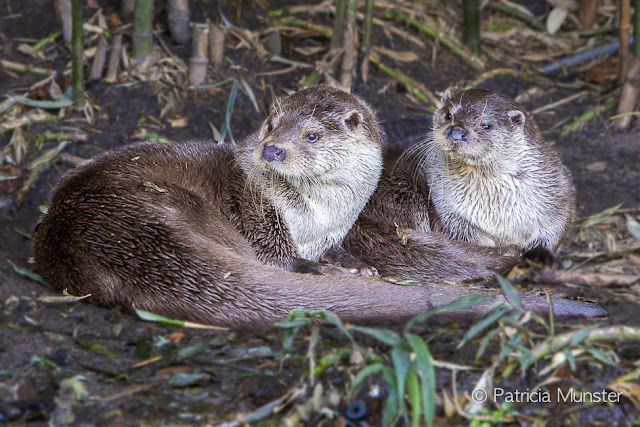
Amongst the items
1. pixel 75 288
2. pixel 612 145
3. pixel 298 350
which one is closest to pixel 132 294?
pixel 75 288

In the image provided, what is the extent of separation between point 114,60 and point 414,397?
2413 mm

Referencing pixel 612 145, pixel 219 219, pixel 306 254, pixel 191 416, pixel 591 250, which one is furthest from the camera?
pixel 612 145

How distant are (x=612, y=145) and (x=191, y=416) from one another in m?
2.53

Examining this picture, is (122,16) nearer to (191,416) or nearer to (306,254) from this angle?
(306,254)

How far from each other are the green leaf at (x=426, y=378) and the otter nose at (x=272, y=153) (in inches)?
37.4

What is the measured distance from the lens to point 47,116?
352 cm

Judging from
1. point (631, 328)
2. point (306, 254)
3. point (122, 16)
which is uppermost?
point (122, 16)

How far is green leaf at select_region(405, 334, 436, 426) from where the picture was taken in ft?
5.57

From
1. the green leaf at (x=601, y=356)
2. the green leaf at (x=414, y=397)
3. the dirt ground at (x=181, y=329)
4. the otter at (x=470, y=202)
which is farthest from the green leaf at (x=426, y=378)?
the otter at (x=470, y=202)

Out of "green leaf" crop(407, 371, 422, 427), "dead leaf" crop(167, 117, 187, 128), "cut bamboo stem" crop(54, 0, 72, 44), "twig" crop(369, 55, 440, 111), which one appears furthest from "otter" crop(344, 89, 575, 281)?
"cut bamboo stem" crop(54, 0, 72, 44)

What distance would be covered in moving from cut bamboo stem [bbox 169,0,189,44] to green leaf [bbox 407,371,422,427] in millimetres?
2422

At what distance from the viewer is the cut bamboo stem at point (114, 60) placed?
12.1 ft

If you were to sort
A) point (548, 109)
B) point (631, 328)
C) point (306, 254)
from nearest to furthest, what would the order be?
point (631, 328), point (306, 254), point (548, 109)

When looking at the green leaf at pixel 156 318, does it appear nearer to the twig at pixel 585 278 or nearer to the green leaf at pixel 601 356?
the green leaf at pixel 601 356
